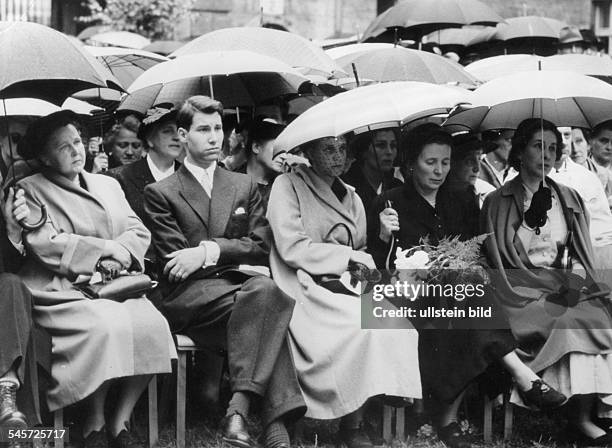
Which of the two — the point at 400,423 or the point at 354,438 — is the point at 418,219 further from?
the point at 354,438

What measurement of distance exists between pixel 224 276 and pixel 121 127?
213 cm

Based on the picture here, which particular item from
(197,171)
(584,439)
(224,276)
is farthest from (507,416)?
(197,171)

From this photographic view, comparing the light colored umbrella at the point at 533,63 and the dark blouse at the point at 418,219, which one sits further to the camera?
the light colored umbrella at the point at 533,63

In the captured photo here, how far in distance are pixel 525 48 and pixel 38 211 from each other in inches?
252


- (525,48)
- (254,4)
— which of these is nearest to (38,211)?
(525,48)

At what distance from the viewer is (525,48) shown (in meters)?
11.1

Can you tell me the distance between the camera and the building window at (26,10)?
16.0 m

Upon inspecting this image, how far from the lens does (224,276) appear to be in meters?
6.20

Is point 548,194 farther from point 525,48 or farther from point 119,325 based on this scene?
point 525,48

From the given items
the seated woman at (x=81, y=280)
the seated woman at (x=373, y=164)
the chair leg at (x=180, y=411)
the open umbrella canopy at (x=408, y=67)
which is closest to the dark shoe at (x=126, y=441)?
the seated woman at (x=81, y=280)

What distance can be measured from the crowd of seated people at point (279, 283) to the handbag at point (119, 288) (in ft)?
0.11

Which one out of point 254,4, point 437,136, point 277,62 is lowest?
point 437,136

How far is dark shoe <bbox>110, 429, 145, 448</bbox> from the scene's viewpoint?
5.78 meters

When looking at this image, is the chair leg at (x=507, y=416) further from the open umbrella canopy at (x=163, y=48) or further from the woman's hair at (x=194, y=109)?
the open umbrella canopy at (x=163, y=48)
